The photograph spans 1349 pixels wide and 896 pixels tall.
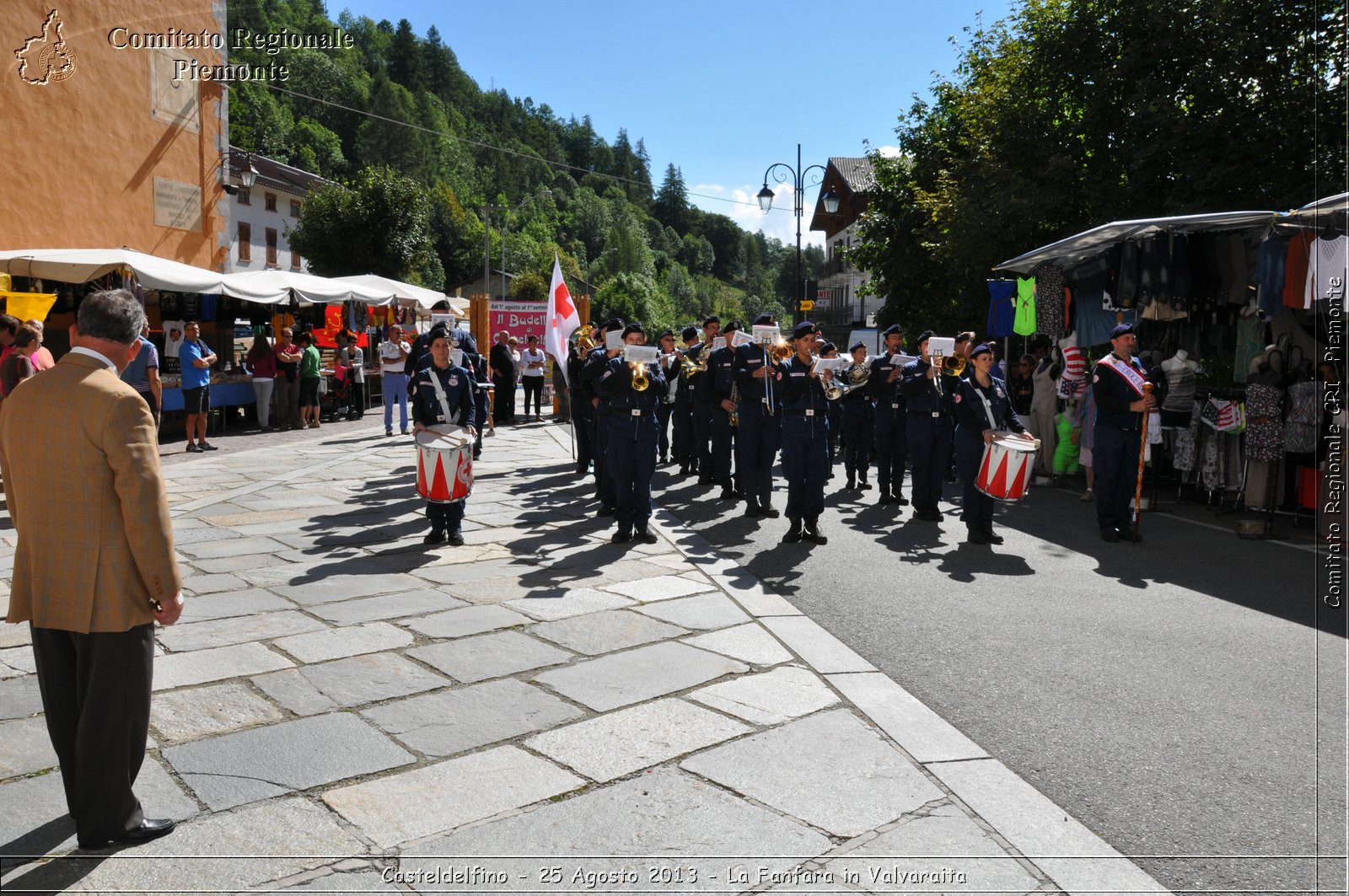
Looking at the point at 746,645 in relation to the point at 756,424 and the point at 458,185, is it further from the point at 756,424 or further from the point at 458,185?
the point at 458,185

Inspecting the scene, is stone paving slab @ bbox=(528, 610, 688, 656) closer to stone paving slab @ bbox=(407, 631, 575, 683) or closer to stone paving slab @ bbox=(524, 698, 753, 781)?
stone paving slab @ bbox=(407, 631, 575, 683)

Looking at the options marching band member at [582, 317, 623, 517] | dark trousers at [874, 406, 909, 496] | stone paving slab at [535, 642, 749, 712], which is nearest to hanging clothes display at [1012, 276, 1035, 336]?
dark trousers at [874, 406, 909, 496]

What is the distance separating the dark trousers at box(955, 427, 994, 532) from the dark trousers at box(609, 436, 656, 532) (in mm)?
2878

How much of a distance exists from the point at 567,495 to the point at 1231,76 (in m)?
11.6

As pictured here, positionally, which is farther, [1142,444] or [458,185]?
[458,185]

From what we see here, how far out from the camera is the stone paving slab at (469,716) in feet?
14.3

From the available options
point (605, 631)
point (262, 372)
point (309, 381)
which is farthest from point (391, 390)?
point (605, 631)

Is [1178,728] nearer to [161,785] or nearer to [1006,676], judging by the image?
[1006,676]

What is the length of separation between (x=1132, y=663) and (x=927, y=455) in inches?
202

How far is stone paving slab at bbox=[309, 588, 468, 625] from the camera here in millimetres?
6312

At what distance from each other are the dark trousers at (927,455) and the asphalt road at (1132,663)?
687 mm

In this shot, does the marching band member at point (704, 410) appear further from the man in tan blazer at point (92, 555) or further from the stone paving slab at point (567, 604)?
the man in tan blazer at point (92, 555)

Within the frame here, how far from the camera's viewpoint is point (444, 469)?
27.7 ft

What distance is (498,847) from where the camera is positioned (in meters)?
3.46
